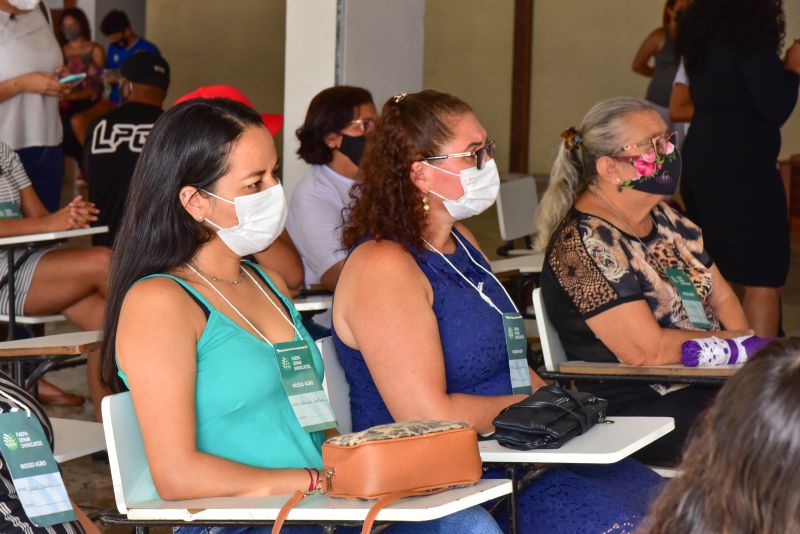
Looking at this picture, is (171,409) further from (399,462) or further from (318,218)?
(318,218)

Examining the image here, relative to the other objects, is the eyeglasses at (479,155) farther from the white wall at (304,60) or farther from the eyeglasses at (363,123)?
the white wall at (304,60)

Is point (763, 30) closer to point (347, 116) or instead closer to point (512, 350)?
point (347, 116)

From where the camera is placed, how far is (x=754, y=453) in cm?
98

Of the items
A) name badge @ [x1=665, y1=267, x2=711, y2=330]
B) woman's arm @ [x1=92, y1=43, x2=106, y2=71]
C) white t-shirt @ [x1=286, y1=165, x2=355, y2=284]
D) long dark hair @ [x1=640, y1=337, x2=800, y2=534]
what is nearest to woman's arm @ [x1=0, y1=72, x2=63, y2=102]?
→ white t-shirt @ [x1=286, y1=165, x2=355, y2=284]

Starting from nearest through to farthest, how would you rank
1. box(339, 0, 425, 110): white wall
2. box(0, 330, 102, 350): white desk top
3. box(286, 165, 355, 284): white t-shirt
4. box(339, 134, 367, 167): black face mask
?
box(0, 330, 102, 350): white desk top
box(286, 165, 355, 284): white t-shirt
box(339, 134, 367, 167): black face mask
box(339, 0, 425, 110): white wall

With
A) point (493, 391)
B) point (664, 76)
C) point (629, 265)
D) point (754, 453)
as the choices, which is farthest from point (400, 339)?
point (664, 76)

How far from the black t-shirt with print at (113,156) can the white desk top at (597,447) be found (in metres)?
2.76

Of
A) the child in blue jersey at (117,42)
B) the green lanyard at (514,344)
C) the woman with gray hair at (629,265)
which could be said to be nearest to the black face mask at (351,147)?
the woman with gray hair at (629,265)

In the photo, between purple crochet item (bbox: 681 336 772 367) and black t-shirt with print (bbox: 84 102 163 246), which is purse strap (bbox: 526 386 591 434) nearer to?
purple crochet item (bbox: 681 336 772 367)

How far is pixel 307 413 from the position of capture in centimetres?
204

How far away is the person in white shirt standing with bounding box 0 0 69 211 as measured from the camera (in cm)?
438

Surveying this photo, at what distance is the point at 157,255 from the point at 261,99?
11169mm

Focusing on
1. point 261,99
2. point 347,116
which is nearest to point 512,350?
point 347,116

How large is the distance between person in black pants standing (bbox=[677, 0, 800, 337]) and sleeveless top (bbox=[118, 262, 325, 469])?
8.87 ft
